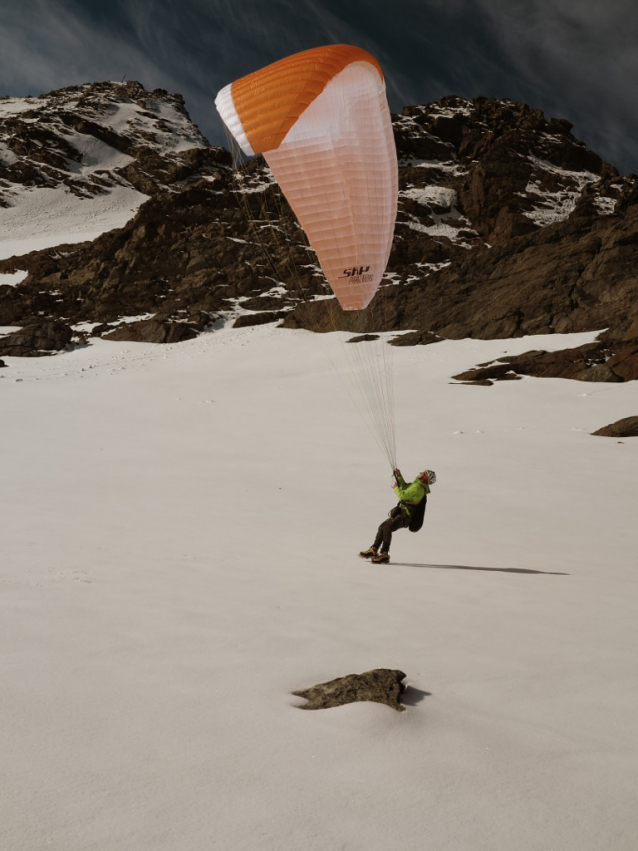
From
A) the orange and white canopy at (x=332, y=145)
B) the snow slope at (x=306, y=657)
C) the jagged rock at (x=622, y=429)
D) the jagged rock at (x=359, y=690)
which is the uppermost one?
the orange and white canopy at (x=332, y=145)

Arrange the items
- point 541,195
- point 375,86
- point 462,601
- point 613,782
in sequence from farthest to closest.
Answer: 1. point 541,195
2. point 375,86
3. point 462,601
4. point 613,782

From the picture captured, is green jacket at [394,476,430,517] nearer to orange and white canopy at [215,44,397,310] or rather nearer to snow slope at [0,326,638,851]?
snow slope at [0,326,638,851]

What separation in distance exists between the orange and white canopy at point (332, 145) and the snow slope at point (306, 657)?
4.06m

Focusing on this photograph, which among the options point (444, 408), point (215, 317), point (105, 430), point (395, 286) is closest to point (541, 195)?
point (395, 286)

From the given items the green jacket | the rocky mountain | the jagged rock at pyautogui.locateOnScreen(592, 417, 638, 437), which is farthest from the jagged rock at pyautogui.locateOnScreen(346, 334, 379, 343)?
the green jacket

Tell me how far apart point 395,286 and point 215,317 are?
11.4 m

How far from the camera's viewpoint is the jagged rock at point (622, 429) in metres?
15.1

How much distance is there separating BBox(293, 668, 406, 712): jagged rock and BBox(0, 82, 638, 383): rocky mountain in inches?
403

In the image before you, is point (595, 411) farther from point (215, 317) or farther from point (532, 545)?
point (215, 317)

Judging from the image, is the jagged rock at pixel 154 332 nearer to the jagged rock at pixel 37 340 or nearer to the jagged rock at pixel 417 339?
the jagged rock at pixel 37 340

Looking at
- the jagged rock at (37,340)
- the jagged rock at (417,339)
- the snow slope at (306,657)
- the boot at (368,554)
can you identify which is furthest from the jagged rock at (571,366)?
the jagged rock at (37,340)

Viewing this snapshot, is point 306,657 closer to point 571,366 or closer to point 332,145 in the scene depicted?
point 332,145

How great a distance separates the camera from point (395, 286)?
37.1 meters

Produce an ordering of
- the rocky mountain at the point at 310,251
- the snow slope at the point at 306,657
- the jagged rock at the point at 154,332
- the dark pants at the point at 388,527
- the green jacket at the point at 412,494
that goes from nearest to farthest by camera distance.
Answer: the snow slope at the point at 306,657
the dark pants at the point at 388,527
the green jacket at the point at 412,494
the rocky mountain at the point at 310,251
the jagged rock at the point at 154,332
